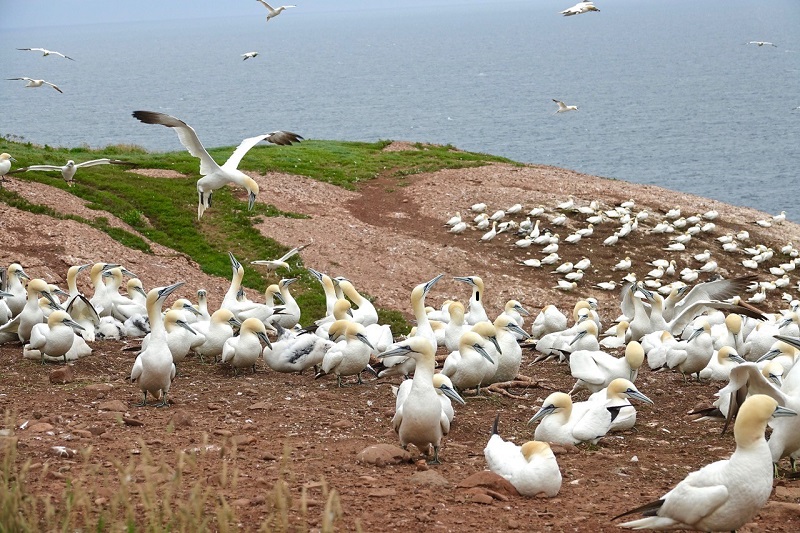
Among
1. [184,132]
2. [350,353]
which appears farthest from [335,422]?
[184,132]

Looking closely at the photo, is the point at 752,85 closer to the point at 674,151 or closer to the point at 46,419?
the point at 674,151

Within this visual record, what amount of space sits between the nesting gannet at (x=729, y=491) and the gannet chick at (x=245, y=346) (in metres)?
7.09

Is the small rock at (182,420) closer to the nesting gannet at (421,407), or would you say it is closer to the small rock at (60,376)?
the nesting gannet at (421,407)

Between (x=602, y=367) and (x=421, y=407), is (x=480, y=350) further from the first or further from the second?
(x=421, y=407)

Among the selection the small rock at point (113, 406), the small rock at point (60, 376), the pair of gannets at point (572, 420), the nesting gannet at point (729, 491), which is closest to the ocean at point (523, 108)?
the small rock at point (60, 376)

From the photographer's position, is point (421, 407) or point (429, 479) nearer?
point (429, 479)

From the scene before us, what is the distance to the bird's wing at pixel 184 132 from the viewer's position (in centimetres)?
1492

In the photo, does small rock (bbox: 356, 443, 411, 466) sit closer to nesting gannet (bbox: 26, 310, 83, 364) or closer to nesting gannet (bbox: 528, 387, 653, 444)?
nesting gannet (bbox: 528, 387, 653, 444)

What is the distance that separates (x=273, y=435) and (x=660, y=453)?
3677 mm

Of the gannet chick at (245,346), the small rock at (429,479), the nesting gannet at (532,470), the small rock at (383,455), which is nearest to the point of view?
the nesting gannet at (532,470)

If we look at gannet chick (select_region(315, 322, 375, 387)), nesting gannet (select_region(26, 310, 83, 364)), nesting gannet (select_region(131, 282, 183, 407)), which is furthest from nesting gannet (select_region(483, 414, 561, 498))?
nesting gannet (select_region(26, 310, 83, 364))

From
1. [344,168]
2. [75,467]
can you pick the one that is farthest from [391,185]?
[75,467]

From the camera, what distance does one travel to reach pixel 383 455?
27.2 ft

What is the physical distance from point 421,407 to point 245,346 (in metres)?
4.70
